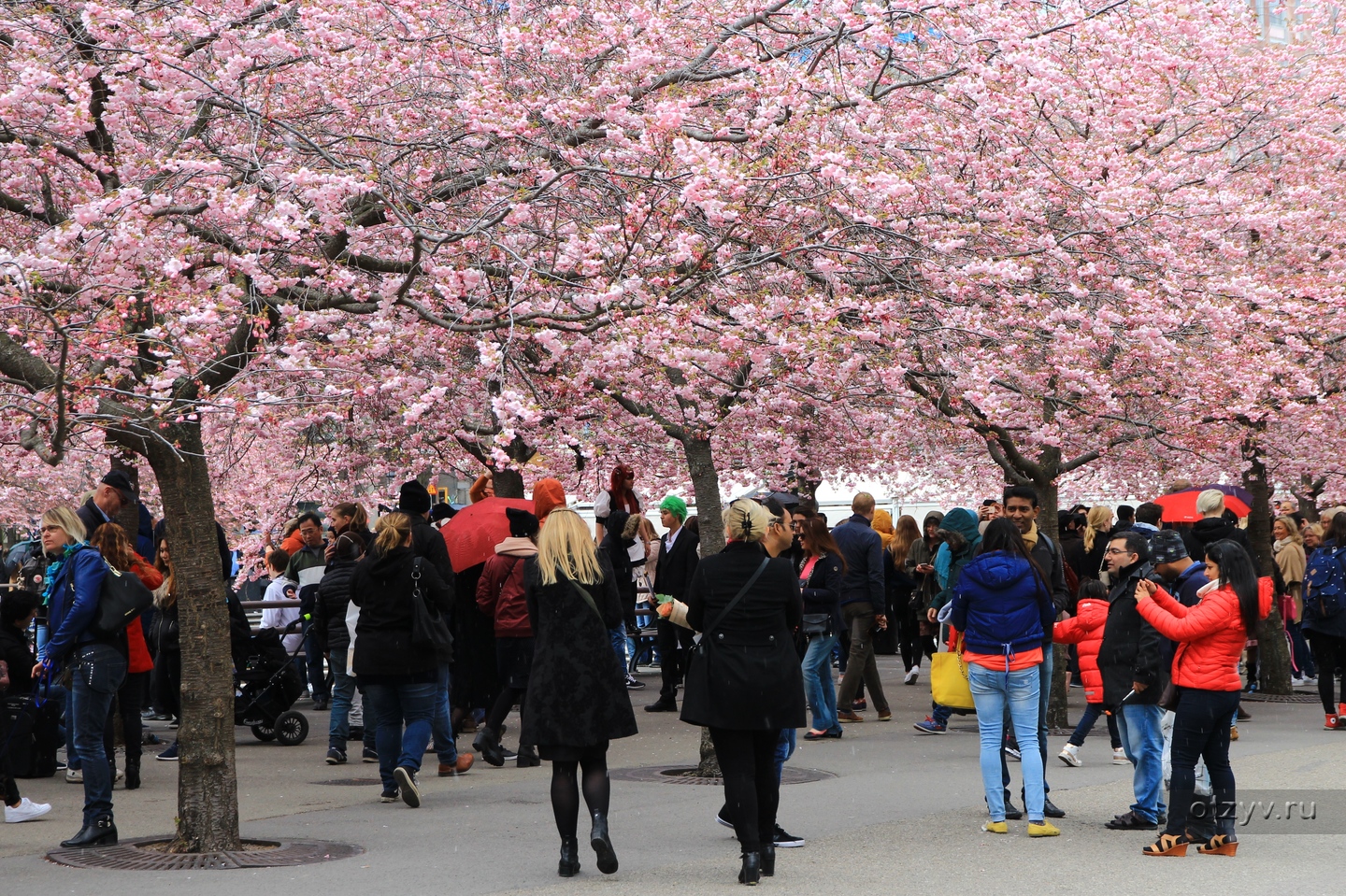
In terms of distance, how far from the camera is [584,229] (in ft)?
33.0

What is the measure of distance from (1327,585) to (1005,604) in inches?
273

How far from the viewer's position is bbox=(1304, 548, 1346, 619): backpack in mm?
13570

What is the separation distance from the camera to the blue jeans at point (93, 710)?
26.2 feet

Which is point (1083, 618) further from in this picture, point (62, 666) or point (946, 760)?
point (62, 666)

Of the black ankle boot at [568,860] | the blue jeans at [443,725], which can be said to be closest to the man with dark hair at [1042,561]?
the black ankle boot at [568,860]

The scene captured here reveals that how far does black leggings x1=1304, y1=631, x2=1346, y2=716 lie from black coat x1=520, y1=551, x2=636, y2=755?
9.03 metres

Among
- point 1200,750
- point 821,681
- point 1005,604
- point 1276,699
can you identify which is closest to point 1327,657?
point 1276,699

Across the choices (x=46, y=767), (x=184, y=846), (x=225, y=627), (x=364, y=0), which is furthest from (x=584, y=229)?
(x=46, y=767)

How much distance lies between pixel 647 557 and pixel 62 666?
921 centimetres

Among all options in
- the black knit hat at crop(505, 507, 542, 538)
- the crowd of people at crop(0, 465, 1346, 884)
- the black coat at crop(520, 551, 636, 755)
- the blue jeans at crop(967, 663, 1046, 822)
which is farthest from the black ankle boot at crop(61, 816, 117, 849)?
the blue jeans at crop(967, 663, 1046, 822)

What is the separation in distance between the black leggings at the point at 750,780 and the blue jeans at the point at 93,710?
339 cm

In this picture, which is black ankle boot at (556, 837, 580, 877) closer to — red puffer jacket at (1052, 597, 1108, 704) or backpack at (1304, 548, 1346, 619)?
red puffer jacket at (1052, 597, 1108, 704)

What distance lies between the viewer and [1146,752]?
8.28 m

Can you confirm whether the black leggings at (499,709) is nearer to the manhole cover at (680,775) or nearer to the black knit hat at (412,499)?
the manhole cover at (680,775)
